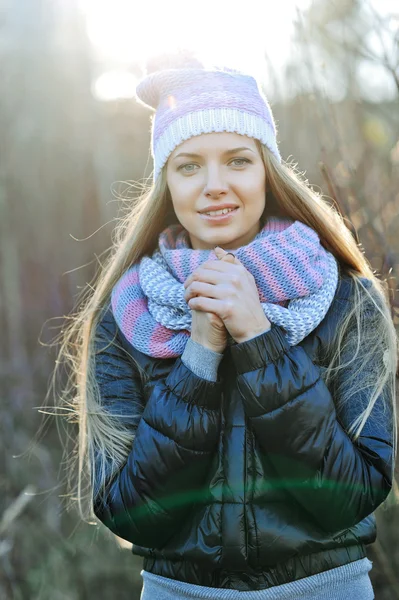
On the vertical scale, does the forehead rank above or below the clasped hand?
above

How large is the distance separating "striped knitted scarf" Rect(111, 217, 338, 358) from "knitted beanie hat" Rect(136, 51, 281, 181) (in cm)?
30

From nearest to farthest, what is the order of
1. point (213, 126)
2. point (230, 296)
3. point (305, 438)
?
point (305, 438), point (230, 296), point (213, 126)

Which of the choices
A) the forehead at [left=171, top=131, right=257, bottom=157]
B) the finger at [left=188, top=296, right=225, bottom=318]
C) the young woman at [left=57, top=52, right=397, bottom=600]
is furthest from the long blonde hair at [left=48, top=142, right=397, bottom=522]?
the finger at [left=188, top=296, right=225, bottom=318]

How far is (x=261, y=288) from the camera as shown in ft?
6.82

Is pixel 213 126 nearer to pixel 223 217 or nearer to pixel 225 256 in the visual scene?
pixel 223 217

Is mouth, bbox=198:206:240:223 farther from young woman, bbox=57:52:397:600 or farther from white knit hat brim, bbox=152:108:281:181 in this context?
white knit hat brim, bbox=152:108:281:181

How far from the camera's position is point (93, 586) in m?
3.67

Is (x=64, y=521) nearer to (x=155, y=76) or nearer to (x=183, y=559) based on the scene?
(x=183, y=559)

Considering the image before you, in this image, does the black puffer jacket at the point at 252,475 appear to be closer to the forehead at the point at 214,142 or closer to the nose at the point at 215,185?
the nose at the point at 215,185

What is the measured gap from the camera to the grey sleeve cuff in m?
1.93

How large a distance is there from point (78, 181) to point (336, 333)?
11.3ft

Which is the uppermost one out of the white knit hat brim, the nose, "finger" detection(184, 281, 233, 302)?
the white knit hat brim

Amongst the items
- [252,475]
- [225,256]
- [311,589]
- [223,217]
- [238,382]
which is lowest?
[311,589]

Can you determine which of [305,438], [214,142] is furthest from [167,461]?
[214,142]
